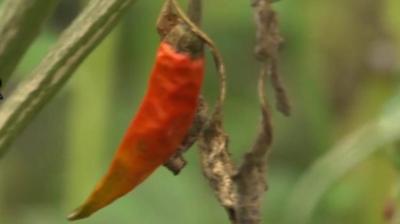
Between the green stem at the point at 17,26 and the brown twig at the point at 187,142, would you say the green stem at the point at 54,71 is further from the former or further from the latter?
the brown twig at the point at 187,142

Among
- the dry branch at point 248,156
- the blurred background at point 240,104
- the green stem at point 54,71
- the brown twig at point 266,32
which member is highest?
the green stem at point 54,71

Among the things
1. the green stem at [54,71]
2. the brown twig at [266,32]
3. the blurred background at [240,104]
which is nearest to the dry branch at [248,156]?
the brown twig at [266,32]

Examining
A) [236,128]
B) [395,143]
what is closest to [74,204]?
[236,128]

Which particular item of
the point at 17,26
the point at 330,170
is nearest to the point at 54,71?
the point at 17,26

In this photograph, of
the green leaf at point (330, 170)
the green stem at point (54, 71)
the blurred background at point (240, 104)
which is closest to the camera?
the green stem at point (54, 71)

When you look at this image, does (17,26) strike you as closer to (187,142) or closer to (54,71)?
(54,71)

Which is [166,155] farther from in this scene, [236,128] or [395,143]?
[236,128]
